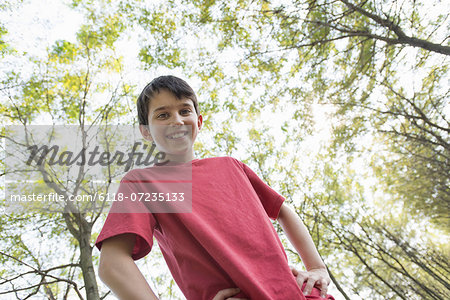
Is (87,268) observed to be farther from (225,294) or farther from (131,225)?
(225,294)

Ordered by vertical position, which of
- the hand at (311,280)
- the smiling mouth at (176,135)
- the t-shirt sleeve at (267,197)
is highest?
the smiling mouth at (176,135)

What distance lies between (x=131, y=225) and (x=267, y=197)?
0.81 metres

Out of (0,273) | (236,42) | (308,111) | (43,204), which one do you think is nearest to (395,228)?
(308,111)

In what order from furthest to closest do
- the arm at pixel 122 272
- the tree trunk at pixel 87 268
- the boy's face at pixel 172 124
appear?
the tree trunk at pixel 87 268 → the boy's face at pixel 172 124 → the arm at pixel 122 272

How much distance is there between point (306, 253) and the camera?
143cm

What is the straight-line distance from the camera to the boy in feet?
3.18

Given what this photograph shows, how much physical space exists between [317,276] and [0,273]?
6119 mm

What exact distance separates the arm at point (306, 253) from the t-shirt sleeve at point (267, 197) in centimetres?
4

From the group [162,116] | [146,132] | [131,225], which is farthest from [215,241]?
[146,132]

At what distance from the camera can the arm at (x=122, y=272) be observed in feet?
3.00

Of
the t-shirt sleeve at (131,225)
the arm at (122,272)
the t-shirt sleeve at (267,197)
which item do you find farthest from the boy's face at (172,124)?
the arm at (122,272)
